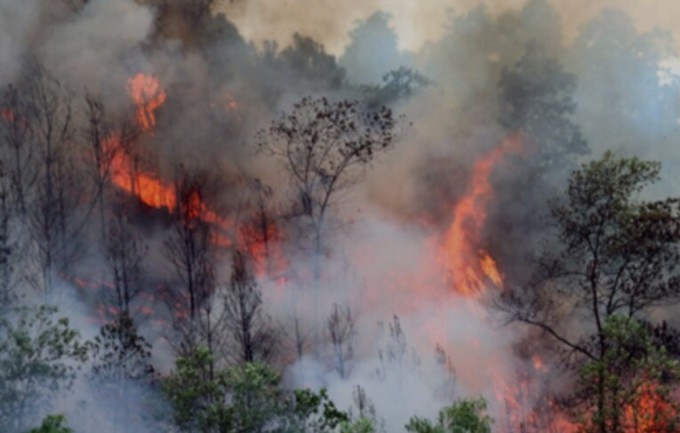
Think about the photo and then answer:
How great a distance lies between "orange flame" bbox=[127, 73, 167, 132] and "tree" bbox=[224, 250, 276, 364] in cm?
988

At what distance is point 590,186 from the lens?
21.2 metres

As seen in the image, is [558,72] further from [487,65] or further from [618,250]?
[618,250]

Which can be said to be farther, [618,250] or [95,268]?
[95,268]

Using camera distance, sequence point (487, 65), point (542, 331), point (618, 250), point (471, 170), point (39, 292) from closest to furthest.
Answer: point (618, 250) < point (39, 292) < point (542, 331) < point (471, 170) < point (487, 65)

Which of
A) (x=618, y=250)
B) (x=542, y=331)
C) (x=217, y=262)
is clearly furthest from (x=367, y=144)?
(x=618, y=250)

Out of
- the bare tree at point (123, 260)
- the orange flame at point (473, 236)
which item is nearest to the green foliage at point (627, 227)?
the orange flame at point (473, 236)

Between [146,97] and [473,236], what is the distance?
18.6 m

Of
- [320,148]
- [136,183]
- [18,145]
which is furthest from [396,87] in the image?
[18,145]

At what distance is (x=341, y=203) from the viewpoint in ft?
117

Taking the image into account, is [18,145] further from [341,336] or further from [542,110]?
[542,110]

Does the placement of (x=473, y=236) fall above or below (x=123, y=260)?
above

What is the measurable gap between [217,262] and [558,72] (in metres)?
21.6

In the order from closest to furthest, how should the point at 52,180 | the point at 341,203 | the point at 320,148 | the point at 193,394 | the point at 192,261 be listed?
the point at 193,394 < the point at 52,180 < the point at 192,261 < the point at 320,148 < the point at 341,203

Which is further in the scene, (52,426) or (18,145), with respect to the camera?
(18,145)
